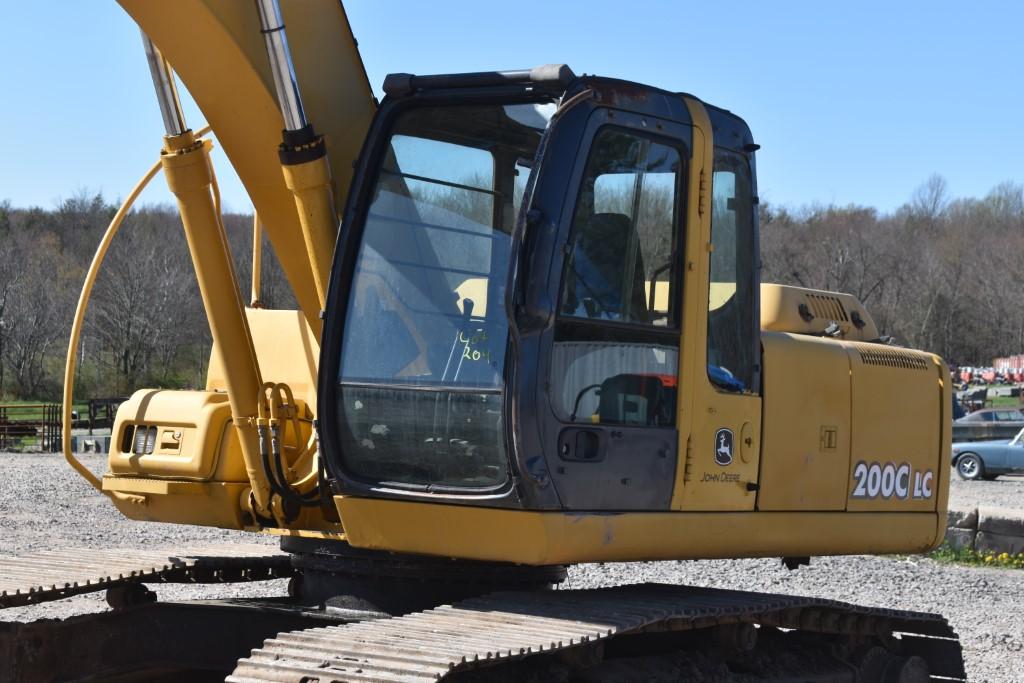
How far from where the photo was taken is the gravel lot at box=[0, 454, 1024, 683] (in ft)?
32.7

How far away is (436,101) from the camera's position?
210 inches

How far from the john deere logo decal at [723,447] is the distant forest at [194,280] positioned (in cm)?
1587

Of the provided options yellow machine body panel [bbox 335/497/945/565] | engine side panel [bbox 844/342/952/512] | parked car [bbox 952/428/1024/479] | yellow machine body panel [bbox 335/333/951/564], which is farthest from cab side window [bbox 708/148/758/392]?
parked car [bbox 952/428/1024/479]

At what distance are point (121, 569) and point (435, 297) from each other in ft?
7.19

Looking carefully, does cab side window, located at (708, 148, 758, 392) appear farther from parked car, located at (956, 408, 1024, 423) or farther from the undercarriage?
parked car, located at (956, 408, 1024, 423)

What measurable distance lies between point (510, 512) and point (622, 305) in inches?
35.0

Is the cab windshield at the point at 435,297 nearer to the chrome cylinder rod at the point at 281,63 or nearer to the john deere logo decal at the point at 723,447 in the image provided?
the chrome cylinder rod at the point at 281,63

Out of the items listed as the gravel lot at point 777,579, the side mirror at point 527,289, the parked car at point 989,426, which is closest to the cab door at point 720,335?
the side mirror at point 527,289

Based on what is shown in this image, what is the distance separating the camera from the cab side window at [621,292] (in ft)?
16.4

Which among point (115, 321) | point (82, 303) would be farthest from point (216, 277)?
point (115, 321)

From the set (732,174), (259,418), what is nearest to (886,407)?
(732,174)

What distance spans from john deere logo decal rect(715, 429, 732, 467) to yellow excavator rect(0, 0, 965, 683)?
0.04 metres

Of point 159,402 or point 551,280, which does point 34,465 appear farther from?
point 551,280

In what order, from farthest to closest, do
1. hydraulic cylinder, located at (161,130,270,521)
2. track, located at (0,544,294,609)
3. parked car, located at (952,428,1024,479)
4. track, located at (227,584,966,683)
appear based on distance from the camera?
parked car, located at (952,428,1024,479), track, located at (0,544,294,609), hydraulic cylinder, located at (161,130,270,521), track, located at (227,584,966,683)
